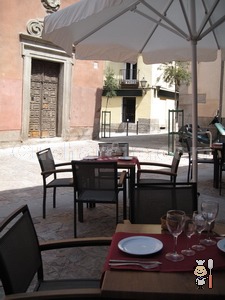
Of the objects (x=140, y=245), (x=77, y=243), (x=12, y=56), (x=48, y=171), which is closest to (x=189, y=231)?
(x=140, y=245)

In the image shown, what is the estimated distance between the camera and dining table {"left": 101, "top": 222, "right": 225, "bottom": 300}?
4.22 ft

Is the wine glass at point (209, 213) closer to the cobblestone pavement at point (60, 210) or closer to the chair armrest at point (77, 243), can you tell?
the chair armrest at point (77, 243)

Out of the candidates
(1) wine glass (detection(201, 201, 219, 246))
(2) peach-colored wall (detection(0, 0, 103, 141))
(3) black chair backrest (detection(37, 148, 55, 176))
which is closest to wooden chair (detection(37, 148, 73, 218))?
(3) black chair backrest (detection(37, 148, 55, 176))

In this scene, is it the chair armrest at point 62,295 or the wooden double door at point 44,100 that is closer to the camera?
the chair armrest at point 62,295

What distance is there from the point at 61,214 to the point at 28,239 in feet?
9.04

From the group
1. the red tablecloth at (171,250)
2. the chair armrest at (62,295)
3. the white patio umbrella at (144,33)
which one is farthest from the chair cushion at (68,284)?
the white patio umbrella at (144,33)

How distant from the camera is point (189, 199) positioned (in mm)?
2521

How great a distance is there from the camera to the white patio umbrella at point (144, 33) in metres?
3.90

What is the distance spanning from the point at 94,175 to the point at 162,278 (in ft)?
7.58

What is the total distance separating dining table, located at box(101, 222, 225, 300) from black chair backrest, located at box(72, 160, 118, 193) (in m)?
1.85

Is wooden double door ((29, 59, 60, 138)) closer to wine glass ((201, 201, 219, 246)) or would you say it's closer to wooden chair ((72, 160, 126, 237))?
wooden chair ((72, 160, 126, 237))

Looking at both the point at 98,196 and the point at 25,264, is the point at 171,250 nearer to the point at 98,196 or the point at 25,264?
the point at 25,264

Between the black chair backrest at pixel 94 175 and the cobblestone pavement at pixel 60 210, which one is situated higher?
the black chair backrest at pixel 94 175

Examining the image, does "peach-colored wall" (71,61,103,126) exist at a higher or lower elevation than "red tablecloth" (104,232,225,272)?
higher
